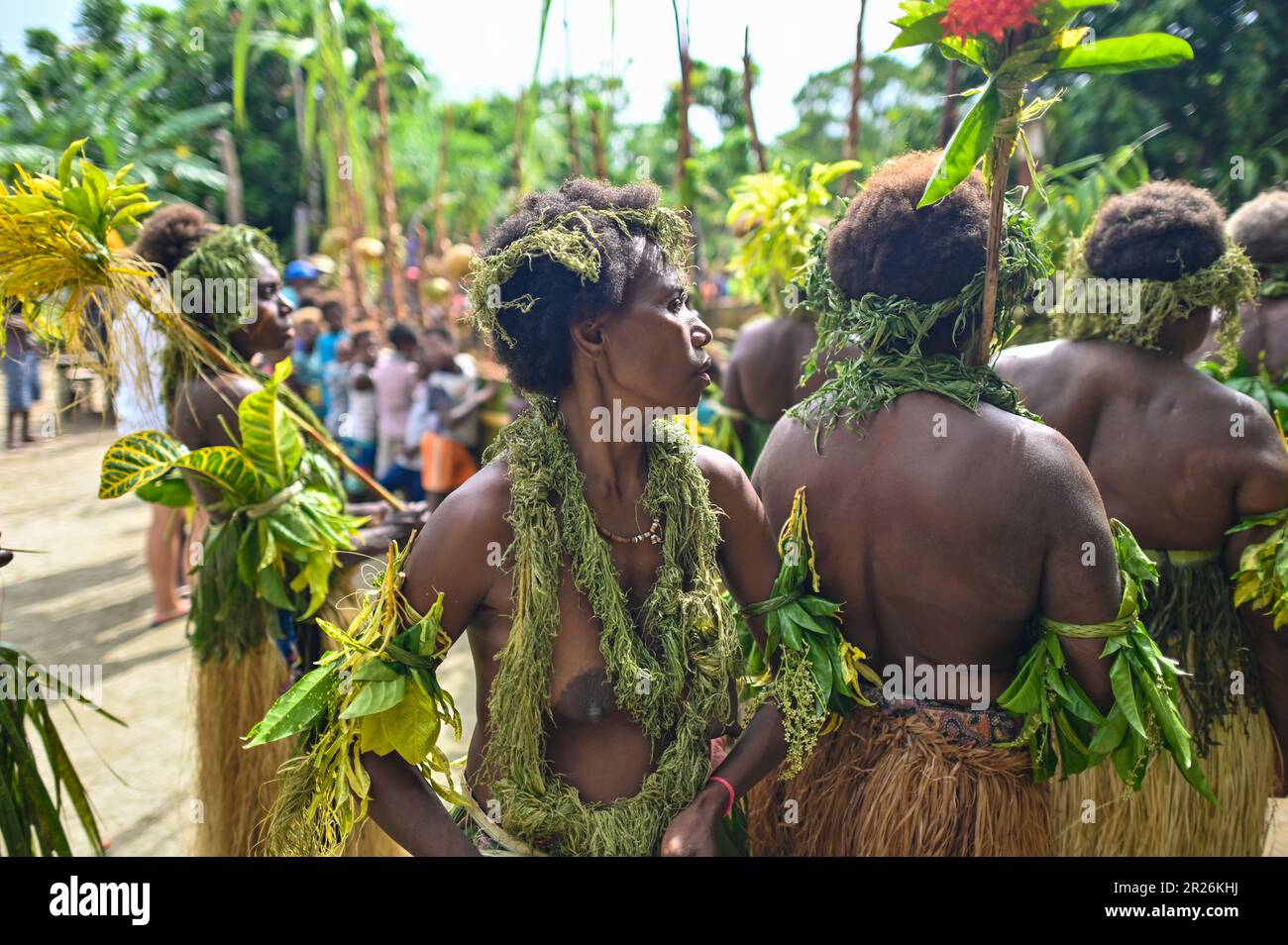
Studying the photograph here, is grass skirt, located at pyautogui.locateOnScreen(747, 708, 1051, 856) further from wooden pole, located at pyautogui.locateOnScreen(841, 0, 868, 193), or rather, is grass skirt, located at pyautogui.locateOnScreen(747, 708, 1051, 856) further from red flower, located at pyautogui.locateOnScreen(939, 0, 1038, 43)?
wooden pole, located at pyautogui.locateOnScreen(841, 0, 868, 193)

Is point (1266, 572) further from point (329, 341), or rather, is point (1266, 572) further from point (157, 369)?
point (329, 341)

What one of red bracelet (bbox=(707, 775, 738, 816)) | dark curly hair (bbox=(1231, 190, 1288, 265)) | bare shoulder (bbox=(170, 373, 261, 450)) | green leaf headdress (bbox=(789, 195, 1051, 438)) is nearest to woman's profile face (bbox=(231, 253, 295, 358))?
bare shoulder (bbox=(170, 373, 261, 450))

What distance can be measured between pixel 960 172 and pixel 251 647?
2571mm

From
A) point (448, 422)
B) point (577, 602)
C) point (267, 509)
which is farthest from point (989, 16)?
point (448, 422)

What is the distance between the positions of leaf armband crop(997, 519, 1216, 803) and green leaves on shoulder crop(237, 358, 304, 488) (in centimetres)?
205

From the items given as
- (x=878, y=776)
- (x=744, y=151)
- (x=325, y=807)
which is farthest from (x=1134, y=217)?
(x=744, y=151)

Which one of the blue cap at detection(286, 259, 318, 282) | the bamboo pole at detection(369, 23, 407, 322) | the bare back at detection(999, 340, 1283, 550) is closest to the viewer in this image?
the bare back at detection(999, 340, 1283, 550)

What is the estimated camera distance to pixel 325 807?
1.73m

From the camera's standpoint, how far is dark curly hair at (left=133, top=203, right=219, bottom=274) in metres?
3.49

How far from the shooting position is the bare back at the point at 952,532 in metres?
1.77

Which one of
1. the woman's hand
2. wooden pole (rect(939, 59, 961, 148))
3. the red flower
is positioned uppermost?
wooden pole (rect(939, 59, 961, 148))

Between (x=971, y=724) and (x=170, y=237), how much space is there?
320 cm

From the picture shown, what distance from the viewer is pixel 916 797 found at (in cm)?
192

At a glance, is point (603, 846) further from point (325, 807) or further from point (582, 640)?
point (325, 807)
